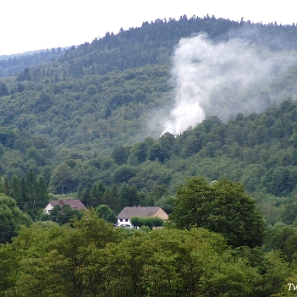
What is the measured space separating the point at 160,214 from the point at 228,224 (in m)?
43.6

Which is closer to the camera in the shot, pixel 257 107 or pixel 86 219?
pixel 86 219

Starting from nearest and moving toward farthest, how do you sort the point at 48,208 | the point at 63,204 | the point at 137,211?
the point at 63,204
the point at 48,208
the point at 137,211

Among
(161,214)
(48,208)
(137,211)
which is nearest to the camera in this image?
(161,214)

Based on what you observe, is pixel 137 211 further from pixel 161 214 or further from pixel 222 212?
pixel 222 212

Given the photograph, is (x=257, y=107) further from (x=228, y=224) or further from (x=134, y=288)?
(x=134, y=288)

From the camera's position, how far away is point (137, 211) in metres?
96.5

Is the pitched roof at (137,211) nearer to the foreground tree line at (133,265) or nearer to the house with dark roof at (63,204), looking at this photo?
the house with dark roof at (63,204)

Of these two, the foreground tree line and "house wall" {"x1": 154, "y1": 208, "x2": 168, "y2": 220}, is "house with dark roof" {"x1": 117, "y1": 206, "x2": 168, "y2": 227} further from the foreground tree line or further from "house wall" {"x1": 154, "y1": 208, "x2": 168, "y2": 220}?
the foreground tree line

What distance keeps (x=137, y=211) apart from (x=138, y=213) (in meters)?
0.72

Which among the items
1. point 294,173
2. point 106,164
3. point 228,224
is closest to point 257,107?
point 106,164

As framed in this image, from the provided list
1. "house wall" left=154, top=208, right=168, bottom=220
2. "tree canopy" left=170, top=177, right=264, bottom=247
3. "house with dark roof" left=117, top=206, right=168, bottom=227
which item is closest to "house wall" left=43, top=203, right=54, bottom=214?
"house with dark roof" left=117, top=206, right=168, bottom=227

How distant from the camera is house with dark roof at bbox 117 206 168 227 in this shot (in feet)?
309

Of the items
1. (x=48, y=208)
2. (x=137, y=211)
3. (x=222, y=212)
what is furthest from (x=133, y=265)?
(x=48, y=208)

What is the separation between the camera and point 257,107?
7333 inches
